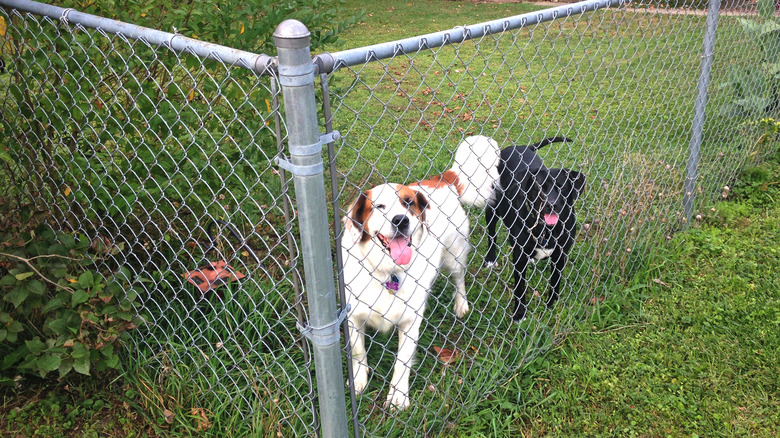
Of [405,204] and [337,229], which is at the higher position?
[337,229]

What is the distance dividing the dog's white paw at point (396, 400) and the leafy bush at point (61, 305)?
1.13 m

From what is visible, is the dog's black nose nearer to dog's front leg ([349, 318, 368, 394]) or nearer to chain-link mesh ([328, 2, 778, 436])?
chain-link mesh ([328, 2, 778, 436])

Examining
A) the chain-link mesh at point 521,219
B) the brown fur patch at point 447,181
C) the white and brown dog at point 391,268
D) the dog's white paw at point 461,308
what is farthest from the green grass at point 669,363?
the brown fur patch at point 447,181

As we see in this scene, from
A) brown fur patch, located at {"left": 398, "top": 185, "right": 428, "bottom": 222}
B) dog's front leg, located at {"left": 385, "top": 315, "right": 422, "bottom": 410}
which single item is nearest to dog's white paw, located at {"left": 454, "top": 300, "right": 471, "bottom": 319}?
dog's front leg, located at {"left": 385, "top": 315, "right": 422, "bottom": 410}

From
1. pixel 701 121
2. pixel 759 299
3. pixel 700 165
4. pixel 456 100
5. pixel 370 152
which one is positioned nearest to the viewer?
pixel 759 299

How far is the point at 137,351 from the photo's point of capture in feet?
8.42

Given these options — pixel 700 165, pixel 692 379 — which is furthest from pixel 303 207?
pixel 700 165

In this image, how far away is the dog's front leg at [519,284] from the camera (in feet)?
10.9

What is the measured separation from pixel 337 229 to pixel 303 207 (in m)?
0.24

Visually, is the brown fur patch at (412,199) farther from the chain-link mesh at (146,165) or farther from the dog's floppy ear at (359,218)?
the chain-link mesh at (146,165)

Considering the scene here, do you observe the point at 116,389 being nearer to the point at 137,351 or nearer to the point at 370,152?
Result: the point at 137,351

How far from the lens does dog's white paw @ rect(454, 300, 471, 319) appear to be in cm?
350

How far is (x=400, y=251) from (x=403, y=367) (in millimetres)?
537

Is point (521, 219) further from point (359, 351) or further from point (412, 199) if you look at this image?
point (359, 351)
